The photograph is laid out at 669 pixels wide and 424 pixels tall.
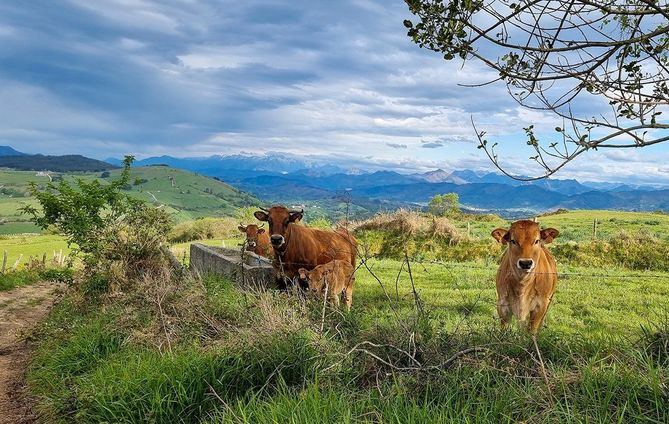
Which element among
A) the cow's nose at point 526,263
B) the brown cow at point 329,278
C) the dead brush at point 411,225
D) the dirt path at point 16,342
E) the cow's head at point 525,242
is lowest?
the dirt path at point 16,342

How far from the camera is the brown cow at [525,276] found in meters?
8.02

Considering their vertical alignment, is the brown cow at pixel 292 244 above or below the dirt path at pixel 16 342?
above

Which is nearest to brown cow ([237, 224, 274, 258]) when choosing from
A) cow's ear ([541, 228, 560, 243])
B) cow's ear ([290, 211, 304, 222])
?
cow's ear ([290, 211, 304, 222])

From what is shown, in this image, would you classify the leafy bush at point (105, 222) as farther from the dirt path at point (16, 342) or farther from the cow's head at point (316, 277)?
the cow's head at point (316, 277)

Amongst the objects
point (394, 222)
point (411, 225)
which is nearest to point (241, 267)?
point (411, 225)

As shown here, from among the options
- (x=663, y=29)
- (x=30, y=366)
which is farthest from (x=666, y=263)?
(x=30, y=366)

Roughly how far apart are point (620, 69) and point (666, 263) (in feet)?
65.3

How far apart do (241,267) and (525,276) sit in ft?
17.7

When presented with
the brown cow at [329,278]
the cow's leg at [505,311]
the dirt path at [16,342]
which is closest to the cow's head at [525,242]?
the cow's leg at [505,311]

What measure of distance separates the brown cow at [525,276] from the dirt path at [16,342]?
22.1 ft

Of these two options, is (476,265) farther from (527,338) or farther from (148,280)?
(527,338)

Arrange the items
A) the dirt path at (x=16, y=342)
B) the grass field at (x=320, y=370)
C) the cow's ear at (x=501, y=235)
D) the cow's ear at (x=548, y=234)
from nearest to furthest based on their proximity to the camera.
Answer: the grass field at (x=320, y=370), the dirt path at (x=16, y=342), the cow's ear at (x=548, y=234), the cow's ear at (x=501, y=235)

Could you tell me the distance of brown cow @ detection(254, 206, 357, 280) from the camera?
1038cm

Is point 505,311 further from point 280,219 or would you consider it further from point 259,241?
point 259,241
